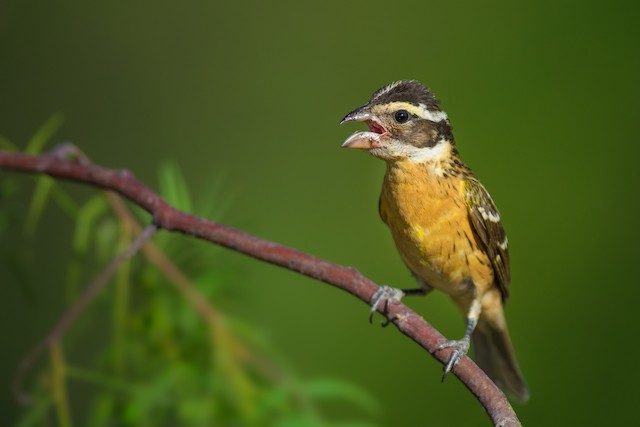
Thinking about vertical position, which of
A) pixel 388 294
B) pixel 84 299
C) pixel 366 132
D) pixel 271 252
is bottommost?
pixel 84 299

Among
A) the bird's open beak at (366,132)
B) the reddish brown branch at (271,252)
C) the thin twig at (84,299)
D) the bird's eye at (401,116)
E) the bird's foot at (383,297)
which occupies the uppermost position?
the bird's eye at (401,116)

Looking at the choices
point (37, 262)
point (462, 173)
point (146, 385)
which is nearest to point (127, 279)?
point (146, 385)

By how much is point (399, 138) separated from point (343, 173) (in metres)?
0.71

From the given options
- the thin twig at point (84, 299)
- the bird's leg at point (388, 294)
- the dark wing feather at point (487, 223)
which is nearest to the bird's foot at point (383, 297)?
the bird's leg at point (388, 294)

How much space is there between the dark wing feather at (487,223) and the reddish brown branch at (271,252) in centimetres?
30

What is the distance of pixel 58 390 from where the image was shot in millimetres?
1404

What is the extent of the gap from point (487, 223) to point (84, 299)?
26.0 inches

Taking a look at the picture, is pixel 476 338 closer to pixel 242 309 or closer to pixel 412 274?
pixel 412 274

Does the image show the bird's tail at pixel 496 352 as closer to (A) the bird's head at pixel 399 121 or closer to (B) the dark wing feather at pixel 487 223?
(B) the dark wing feather at pixel 487 223

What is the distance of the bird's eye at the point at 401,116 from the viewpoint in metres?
1.27

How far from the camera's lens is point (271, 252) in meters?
1.13

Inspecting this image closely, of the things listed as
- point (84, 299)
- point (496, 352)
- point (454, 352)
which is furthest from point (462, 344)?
point (84, 299)

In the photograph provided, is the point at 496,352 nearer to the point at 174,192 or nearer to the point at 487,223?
the point at 487,223

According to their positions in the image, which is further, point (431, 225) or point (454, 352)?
point (431, 225)
